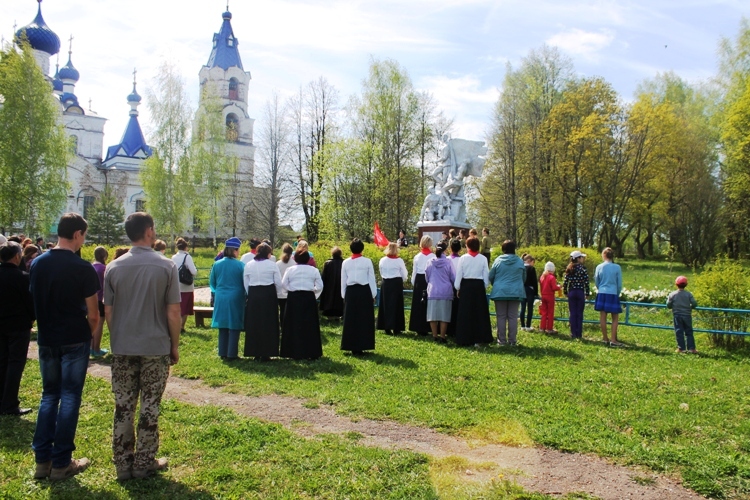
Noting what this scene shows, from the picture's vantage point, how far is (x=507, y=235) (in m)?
33.6

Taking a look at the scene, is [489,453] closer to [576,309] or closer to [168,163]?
[576,309]

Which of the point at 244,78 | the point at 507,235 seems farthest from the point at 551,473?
the point at 244,78

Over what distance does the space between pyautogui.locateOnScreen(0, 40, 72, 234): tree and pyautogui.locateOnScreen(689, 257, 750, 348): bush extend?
1289 inches

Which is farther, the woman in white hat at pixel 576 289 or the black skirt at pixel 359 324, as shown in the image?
the woman in white hat at pixel 576 289

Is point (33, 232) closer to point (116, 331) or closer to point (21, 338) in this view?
point (21, 338)

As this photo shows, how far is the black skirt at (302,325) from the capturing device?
8422 mm

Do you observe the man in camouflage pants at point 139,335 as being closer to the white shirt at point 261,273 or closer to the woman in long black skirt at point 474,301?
the white shirt at point 261,273

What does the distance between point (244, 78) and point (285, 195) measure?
20.2 m

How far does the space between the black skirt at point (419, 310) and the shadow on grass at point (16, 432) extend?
264 inches

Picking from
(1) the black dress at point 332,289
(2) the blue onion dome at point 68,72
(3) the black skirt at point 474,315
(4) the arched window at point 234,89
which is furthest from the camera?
(2) the blue onion dome at point 68,72

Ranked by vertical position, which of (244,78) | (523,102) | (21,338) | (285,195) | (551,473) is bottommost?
(551,473)

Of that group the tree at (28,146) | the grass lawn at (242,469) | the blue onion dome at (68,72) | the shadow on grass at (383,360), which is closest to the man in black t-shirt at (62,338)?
the grass lawn at (242,469)

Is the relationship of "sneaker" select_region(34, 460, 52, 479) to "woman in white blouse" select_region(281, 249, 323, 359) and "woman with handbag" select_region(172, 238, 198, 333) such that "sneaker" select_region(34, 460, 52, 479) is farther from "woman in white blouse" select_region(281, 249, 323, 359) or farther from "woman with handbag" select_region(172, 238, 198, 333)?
"woman with handbag" select_region(172, 238, 198, 333)


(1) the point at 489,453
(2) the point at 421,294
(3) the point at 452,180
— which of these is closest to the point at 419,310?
(2) the point at 421,294
